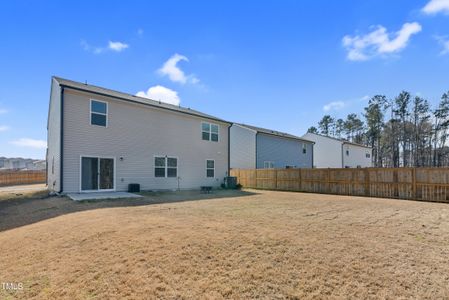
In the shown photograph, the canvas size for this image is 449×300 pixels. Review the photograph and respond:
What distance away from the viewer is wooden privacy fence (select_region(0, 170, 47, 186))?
24.4 meters

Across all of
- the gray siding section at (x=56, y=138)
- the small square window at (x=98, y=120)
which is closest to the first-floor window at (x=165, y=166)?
the small square window at (x=98, y=120)

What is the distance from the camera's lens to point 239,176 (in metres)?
22.2

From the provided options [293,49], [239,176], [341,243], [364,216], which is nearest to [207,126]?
[239,176]

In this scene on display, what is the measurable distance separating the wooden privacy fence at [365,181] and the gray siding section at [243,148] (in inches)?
137

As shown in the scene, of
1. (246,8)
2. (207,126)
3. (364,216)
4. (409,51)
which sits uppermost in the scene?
(246,8)

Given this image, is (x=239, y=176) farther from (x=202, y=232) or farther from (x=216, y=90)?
(x=202, y=232)

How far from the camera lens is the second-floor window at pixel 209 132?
60.1 feet

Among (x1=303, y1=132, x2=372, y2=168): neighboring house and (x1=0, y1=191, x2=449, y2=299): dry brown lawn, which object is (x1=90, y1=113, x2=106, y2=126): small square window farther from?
(x1=303, y1=132, x2=372, y2=168): neighboring house

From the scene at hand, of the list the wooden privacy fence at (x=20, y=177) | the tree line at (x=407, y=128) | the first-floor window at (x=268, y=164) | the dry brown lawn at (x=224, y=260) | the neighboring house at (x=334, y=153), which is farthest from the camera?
the tree line at (x=407, y=128)

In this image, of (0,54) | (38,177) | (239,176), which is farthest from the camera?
(38,177)

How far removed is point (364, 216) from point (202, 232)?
18.0 feet

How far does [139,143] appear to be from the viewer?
14797mm

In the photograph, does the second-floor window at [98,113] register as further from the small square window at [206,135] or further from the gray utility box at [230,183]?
the gray utility box at [230,183]

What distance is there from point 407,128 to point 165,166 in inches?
1621
